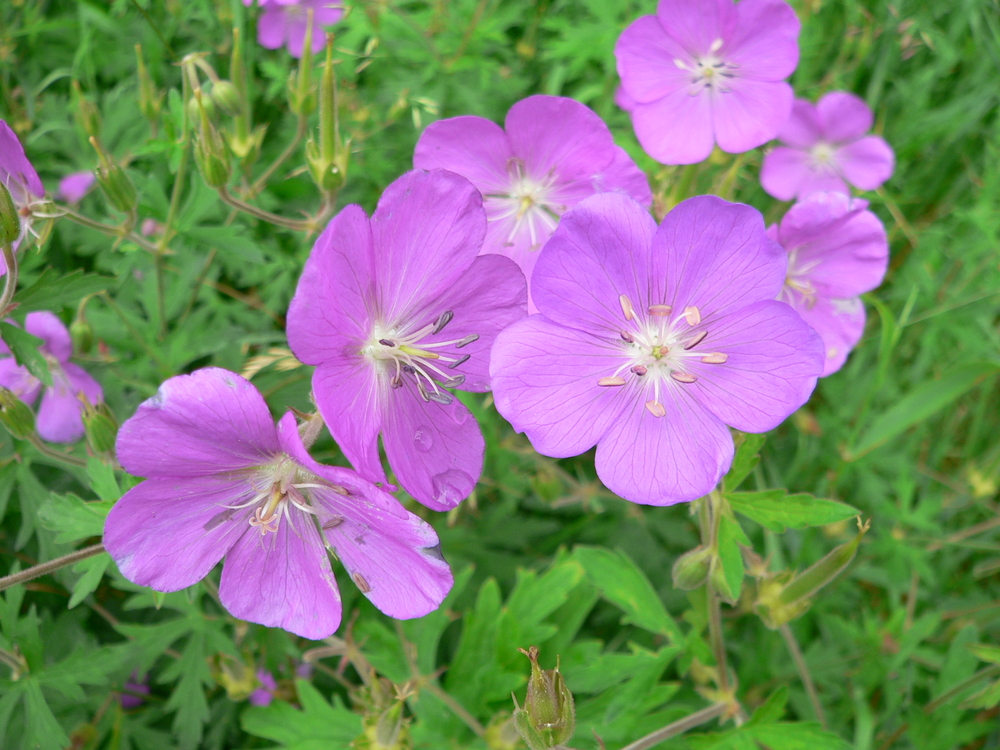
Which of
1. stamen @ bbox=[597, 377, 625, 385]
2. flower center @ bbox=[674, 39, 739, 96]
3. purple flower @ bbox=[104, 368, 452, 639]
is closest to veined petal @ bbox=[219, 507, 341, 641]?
purple flower @ bbox=[104, 368, 452, 639]

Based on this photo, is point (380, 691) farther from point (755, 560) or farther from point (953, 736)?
point (953, 736)

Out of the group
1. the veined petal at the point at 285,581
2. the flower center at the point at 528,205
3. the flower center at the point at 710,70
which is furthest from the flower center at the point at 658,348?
the flower center at the point at 710,70

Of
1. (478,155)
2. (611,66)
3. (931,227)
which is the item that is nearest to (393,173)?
(611,66)

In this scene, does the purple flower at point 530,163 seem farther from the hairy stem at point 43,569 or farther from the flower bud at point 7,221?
the hairy stem at point 43,569

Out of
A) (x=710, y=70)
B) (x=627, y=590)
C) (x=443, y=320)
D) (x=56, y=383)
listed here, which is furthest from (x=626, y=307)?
(x=56, y=383)

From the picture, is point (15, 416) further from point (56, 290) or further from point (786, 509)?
point (786, 509)
